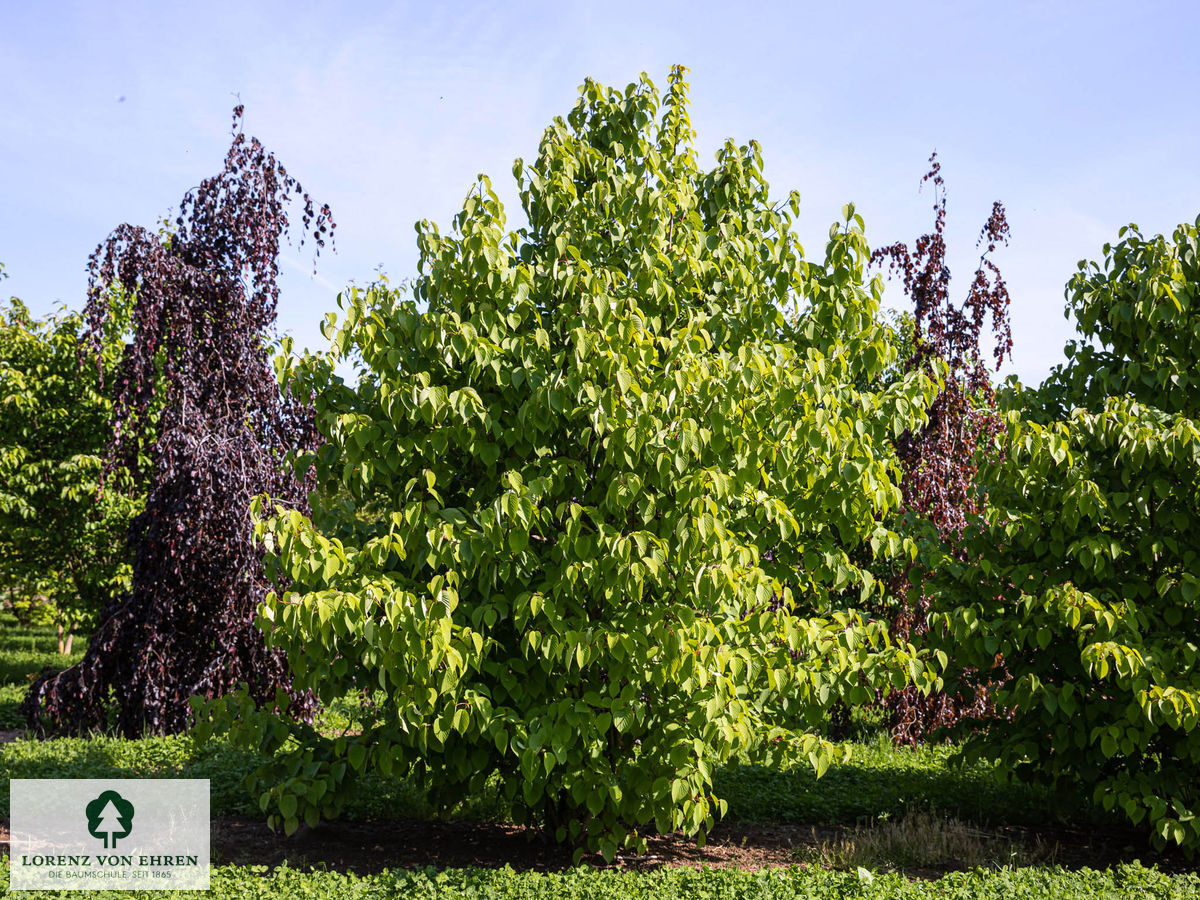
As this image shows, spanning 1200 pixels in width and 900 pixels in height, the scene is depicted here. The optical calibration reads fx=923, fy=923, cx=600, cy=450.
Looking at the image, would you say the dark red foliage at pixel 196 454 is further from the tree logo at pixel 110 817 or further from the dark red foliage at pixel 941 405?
the dark red foliage at pixel 941 405

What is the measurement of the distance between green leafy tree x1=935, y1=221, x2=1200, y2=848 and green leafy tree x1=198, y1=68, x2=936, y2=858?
2.70ft

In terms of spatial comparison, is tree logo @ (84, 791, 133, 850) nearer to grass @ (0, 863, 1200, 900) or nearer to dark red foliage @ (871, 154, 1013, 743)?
grass @ (0, 863, 1200, 900)

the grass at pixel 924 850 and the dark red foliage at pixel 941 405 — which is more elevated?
the dark red foliage at pixel 941 405

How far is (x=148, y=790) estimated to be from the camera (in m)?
6.15

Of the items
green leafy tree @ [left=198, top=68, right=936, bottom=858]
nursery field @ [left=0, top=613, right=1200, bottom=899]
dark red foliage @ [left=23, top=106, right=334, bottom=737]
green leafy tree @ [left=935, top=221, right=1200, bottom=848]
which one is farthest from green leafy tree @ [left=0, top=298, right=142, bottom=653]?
green leafy tree @ [left=935, top=221, right=1200, bottom=848]

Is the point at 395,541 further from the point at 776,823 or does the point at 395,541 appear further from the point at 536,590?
the point at 776,823

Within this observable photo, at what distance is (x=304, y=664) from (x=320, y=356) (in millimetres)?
1665

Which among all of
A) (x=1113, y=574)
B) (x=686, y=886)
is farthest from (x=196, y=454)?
(x=1113, y=574)

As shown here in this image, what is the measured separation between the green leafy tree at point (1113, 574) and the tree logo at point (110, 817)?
16.6 feet

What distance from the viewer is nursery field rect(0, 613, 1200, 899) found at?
4359 millimetres

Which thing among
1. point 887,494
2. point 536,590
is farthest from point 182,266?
point 887,494

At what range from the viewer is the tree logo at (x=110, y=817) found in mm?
5523

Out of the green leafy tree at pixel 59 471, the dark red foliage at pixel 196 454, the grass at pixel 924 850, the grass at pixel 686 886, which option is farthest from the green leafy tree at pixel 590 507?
the green leafy tree at pixel 59 471

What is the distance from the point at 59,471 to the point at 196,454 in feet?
13.2
